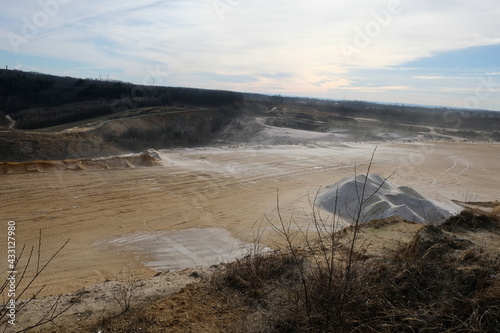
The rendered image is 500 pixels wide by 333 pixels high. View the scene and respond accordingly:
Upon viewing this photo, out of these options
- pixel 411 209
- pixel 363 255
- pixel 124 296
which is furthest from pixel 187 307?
pixel 411 209

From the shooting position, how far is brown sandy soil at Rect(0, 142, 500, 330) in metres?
8.11

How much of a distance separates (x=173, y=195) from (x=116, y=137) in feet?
57.2

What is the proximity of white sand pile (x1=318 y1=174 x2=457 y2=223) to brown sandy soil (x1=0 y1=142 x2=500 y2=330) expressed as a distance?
1.41 metres

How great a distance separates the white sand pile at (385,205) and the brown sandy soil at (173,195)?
1413 millimetres

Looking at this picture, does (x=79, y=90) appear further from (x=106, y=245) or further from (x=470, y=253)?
(x=470, y=253)

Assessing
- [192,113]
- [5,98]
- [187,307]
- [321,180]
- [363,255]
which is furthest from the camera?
[5,98]

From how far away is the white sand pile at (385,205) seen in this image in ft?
34.4

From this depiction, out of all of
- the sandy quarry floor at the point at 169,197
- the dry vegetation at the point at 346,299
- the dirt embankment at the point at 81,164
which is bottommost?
the sandy quarry floor at the point at 169,197

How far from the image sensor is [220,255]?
821 centimetres

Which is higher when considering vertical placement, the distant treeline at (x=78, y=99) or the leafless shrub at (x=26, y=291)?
the distant treeline at (x=78, y=99)

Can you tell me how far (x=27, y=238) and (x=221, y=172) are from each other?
978cm

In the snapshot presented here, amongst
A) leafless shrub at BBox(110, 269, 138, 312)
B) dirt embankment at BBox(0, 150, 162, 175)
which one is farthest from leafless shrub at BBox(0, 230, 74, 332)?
dirt embankment at BBox(0, 150, 162, 175)

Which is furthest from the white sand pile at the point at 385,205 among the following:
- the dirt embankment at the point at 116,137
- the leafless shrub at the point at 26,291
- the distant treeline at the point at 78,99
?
the distant treeline at the point at 78,99

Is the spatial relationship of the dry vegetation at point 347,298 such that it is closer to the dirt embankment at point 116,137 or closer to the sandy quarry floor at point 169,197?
the sandy quarry floor at point 169,197
